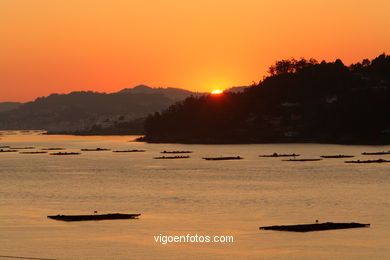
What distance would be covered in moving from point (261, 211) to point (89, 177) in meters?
71.7

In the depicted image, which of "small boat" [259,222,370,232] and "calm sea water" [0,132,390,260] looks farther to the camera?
"small boat" [259,222,370,232]

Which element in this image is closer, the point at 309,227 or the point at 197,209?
the point at 309,227

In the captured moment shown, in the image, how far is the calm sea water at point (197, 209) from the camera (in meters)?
64.9

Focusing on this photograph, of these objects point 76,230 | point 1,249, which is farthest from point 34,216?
point 1,249

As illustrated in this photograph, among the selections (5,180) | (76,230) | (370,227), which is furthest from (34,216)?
(5,180)

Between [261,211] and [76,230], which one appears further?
[261,211]

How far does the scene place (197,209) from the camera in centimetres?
9506

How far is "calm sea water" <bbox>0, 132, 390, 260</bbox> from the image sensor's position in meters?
64.9

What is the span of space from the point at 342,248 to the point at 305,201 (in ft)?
134

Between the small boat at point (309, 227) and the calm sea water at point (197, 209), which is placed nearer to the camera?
the calm sea water at point (197, 209)

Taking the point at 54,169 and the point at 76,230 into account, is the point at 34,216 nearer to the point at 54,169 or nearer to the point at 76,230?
the point at 76,230

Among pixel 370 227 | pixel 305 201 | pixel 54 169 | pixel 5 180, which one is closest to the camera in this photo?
pixel 370 227

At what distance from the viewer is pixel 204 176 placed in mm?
158875

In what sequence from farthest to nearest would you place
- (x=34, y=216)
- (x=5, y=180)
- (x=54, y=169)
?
(x=54, y=169) → (x=5, y=180) → (x=34, y=216)
